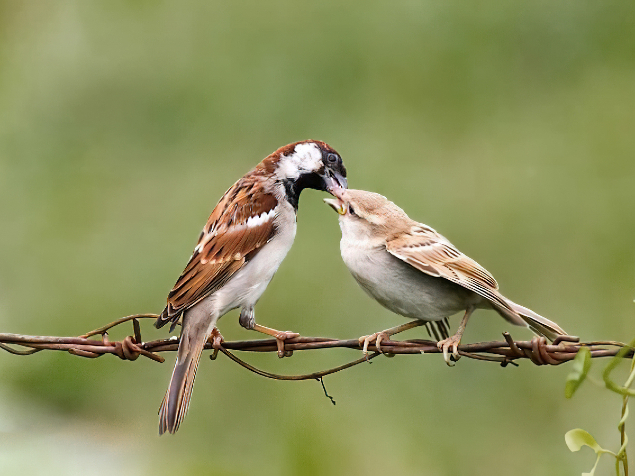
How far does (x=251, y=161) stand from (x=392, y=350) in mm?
5264

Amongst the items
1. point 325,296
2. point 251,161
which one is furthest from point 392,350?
point 251,161

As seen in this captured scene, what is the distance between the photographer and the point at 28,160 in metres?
9.27

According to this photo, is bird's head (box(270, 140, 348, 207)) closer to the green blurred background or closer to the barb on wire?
the barb on wire

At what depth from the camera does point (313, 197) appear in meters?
8.16

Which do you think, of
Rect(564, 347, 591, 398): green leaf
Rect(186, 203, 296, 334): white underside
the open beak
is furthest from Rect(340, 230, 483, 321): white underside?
Rect(564, 347, 591, 398): green leaf

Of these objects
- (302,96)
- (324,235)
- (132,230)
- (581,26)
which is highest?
(581,26)

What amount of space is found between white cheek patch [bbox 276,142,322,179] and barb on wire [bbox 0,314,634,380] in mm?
1186

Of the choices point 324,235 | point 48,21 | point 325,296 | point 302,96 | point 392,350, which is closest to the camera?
point 392,350

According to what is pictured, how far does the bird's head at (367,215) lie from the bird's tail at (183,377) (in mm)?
782

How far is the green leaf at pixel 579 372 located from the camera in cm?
265

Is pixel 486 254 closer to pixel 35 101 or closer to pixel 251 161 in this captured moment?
pixel 251 161

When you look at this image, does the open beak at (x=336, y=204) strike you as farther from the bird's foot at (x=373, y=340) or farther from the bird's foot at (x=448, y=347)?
the bird's foot at (x=448, y=347)

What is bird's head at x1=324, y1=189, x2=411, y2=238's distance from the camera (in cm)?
377

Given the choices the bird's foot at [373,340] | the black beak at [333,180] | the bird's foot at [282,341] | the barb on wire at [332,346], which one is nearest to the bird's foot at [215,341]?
the barb on wire at [332,346]
